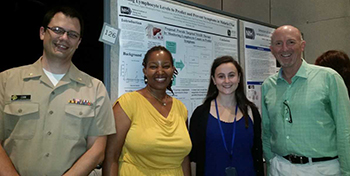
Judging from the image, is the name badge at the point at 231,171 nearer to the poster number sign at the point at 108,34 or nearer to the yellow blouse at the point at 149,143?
the yellow blouse at the point at 149,143

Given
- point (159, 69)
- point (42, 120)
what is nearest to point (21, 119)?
point (42, 120)

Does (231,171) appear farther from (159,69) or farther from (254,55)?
(254,55)

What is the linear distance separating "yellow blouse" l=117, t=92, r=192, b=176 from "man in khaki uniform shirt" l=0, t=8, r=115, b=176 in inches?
7.2

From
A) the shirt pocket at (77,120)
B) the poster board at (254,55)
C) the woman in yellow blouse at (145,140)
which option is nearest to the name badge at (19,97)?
the shirt pocket at (77,120)

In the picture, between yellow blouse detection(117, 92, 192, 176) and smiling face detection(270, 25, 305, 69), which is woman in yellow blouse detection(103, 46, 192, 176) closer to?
yellow blouse detection(117, 92, 192, 176)

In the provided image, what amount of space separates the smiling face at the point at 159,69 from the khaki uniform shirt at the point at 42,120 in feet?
1.55

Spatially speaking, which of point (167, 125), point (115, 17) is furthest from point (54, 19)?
point (167, 125)

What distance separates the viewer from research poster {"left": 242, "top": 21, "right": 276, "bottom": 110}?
303 cm

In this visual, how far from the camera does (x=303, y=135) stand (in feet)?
6.20

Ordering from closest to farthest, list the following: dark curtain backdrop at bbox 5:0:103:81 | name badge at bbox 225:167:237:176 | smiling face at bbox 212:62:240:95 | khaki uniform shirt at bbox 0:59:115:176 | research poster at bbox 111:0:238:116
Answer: khaki uniform shirt at bbox 0:59:115:176 < name badge at bbox 225:167:237:176 < smiling face at bbox 212:62:240:95 < research poster at bbox 111:0:238:116 < dark curtain backdrop at bbox 5:0:103:81

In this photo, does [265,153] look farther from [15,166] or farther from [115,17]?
[15,166]

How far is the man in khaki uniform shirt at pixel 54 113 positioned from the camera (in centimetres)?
128

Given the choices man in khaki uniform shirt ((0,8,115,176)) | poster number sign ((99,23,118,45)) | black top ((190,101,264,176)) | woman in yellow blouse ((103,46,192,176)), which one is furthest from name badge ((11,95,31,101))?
black top ((190,101,264,176))

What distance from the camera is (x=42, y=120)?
1301 mm
